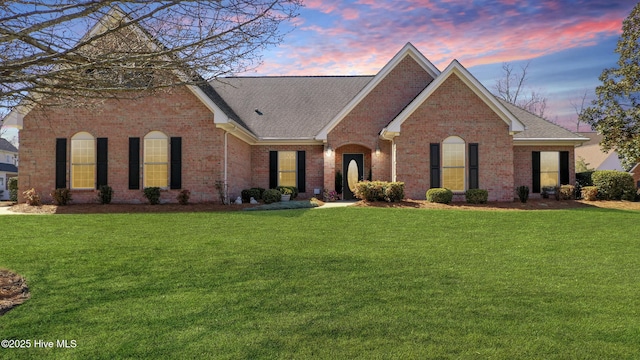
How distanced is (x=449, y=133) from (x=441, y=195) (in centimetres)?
310

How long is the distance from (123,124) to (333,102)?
11039 millimetres

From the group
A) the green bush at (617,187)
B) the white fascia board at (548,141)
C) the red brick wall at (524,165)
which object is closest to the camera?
the green bush at (617,187)

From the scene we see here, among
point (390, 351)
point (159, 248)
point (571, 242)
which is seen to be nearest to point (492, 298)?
point (390, 351)

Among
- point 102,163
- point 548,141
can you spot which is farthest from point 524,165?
point 102,163

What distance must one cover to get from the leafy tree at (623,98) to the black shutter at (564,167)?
3.56 metres

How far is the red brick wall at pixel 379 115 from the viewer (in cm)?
2106

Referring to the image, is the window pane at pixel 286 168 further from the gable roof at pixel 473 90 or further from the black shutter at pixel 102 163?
the black shutter at pixel 102 163

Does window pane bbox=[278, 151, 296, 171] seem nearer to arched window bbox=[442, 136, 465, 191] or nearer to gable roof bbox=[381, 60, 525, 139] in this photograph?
gable roof bbox=[381, 60, 525, 139]

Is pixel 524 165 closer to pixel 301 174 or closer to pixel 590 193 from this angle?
pixel 590 193

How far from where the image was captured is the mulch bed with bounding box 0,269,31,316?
5879mm

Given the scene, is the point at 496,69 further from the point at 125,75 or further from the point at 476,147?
the point at 125,75

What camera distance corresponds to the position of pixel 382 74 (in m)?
21.2

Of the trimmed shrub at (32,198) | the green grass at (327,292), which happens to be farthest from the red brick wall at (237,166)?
the trimmed shrub at (32,198)

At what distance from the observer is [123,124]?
1862cm
